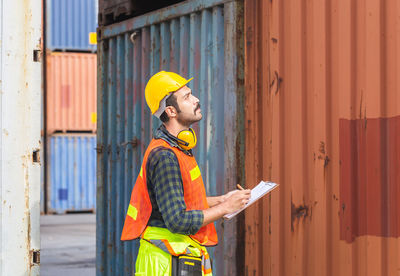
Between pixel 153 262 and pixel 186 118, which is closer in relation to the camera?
pixel 153 262

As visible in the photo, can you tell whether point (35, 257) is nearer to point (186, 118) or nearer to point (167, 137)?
point (167, 137)

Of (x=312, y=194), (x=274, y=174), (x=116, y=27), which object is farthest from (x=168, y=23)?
(x=312, y=194)

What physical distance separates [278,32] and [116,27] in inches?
94.9

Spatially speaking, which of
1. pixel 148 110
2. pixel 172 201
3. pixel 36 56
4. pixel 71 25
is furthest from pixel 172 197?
pixel 71 25

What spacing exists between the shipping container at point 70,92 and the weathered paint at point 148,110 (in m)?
14.3

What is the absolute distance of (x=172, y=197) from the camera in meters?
3.09

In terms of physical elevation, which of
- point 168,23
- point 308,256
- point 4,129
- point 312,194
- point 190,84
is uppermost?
point 168,23

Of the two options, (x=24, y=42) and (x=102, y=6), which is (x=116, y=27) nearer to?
(x=102, y=6)

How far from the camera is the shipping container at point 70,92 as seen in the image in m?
20.9

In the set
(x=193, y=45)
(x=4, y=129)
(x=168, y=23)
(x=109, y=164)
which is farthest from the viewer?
(x=109, y=164)

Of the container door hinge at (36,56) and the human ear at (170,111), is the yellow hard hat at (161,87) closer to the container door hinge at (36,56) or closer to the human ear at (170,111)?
the human ear at (170,111)

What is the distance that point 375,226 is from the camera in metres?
3.98

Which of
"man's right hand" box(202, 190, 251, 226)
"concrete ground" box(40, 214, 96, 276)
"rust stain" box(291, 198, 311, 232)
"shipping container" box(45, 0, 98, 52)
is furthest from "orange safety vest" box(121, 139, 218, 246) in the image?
"shipping container" box(45, 0, 98, 52)

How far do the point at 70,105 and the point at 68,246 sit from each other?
29.4ft
